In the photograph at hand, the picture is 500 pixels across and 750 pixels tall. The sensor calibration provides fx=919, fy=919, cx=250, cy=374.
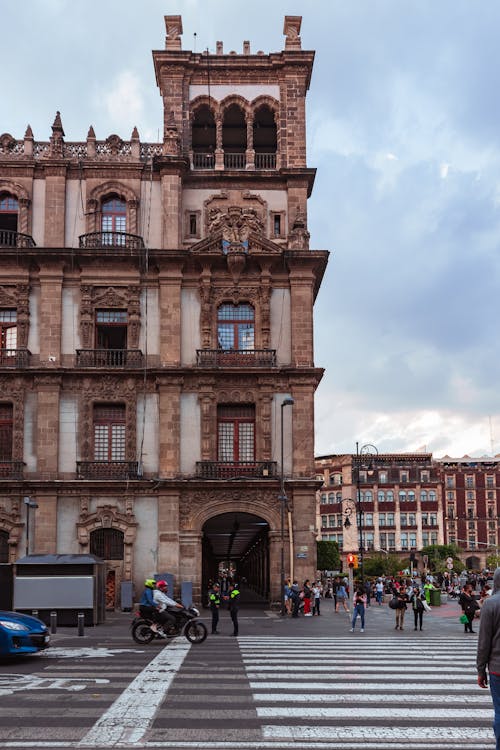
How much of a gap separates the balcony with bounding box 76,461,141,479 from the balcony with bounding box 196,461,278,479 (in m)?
2.97

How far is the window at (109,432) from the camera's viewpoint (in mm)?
42719

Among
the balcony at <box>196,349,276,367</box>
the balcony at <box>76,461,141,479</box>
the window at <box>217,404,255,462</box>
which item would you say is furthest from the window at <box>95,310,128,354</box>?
the window at <box>217,404,255,462</box>

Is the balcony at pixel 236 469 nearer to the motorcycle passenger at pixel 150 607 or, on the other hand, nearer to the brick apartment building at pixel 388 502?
the motorcycle passenger at pixel 150 607

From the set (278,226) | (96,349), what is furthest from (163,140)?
(96,349)

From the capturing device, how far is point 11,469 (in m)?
41.9

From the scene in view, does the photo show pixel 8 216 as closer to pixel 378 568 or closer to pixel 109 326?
pixel 109 326

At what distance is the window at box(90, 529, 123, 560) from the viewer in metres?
41.6

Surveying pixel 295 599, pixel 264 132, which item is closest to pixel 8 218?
pixel 264 132

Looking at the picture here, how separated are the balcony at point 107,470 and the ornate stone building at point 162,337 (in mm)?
66

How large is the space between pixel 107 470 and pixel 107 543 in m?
3.30

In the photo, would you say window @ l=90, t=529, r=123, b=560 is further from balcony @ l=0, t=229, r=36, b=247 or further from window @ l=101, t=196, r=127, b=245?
window @ l=101, t=196, r=127, b=245

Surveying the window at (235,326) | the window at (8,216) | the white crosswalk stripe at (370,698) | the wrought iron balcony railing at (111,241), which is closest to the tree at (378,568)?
the window at (235,326)

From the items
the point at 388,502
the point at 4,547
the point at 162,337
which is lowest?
the point at 4,547

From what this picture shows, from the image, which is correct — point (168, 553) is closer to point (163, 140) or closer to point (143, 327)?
point (143, 327)
